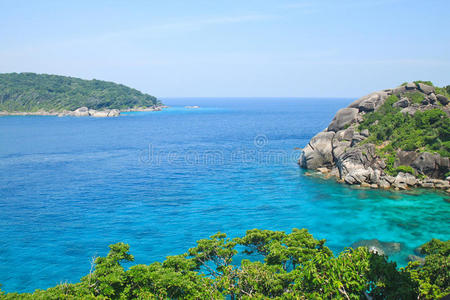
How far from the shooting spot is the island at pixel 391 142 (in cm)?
5488

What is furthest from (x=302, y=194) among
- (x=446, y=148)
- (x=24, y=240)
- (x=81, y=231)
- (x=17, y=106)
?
(x=17, y=106)

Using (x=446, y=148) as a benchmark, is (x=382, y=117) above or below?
above

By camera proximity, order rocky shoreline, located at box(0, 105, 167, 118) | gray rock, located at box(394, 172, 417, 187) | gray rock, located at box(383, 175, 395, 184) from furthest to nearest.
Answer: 1. rocky shoreline, located at box(0, 105, 167, 118)
2. gray rock, located at box(383, 175, 395, 184)
3. gray rock, located at box(394, 172, 417, 187)

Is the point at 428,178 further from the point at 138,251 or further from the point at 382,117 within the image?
the point at 138,251

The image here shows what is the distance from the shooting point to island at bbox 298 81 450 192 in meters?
54.9

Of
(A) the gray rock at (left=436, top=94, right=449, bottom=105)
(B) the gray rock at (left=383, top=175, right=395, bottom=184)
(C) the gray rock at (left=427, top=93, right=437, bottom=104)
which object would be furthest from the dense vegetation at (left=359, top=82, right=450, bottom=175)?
(A) the gray rock at (left=436, top=94, right=449, bottom=105)

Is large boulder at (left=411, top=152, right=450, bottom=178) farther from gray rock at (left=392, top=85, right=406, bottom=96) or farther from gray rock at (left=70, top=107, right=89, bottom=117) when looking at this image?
gray rock at (left=70, top=107, right=89, bottom=117)

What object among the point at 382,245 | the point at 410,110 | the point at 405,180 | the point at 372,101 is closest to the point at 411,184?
the point at 405,180

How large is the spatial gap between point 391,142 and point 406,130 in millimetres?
4643

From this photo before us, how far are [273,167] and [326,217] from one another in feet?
89.2

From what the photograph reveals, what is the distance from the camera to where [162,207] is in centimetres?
Result: 4722

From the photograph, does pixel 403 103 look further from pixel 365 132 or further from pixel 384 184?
pixel 384 184

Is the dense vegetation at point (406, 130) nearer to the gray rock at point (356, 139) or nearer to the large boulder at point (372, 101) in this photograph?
the gray rock at point (356, 139)

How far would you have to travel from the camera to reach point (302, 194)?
53375 mm
